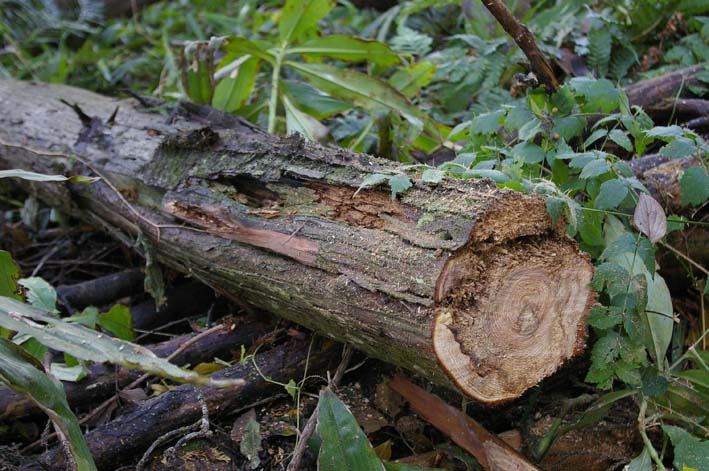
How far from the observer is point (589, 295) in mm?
1582

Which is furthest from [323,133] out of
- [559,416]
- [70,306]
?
[559,416]

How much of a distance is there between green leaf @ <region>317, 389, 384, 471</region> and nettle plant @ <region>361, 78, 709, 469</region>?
0.51m

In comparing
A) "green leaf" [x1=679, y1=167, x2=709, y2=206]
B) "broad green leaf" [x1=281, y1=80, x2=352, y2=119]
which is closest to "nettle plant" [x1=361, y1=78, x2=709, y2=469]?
"green leaf" [x1=679, y1=167, x2=709, y2=206]

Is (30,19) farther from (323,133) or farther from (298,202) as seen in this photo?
(298,202)

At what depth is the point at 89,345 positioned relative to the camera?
1372 mm

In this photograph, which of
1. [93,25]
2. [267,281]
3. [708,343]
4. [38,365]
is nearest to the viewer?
[38,365]

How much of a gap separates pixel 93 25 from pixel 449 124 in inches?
139

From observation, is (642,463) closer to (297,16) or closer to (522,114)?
(522,114)

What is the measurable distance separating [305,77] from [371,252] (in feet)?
4.93

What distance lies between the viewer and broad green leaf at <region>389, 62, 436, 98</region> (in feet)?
9.52

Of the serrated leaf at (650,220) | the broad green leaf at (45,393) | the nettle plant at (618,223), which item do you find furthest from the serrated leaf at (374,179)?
the broad green leaf at (45,393)

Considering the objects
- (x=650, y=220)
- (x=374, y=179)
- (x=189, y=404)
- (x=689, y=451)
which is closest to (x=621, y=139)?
(x=650, y=220)

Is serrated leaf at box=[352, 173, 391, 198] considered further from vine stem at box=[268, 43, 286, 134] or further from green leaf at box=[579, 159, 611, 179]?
vine stem at box=[268, 43, 286, 134]

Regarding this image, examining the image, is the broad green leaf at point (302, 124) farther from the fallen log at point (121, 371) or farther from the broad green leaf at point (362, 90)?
the fallen log at point (121, 371)
